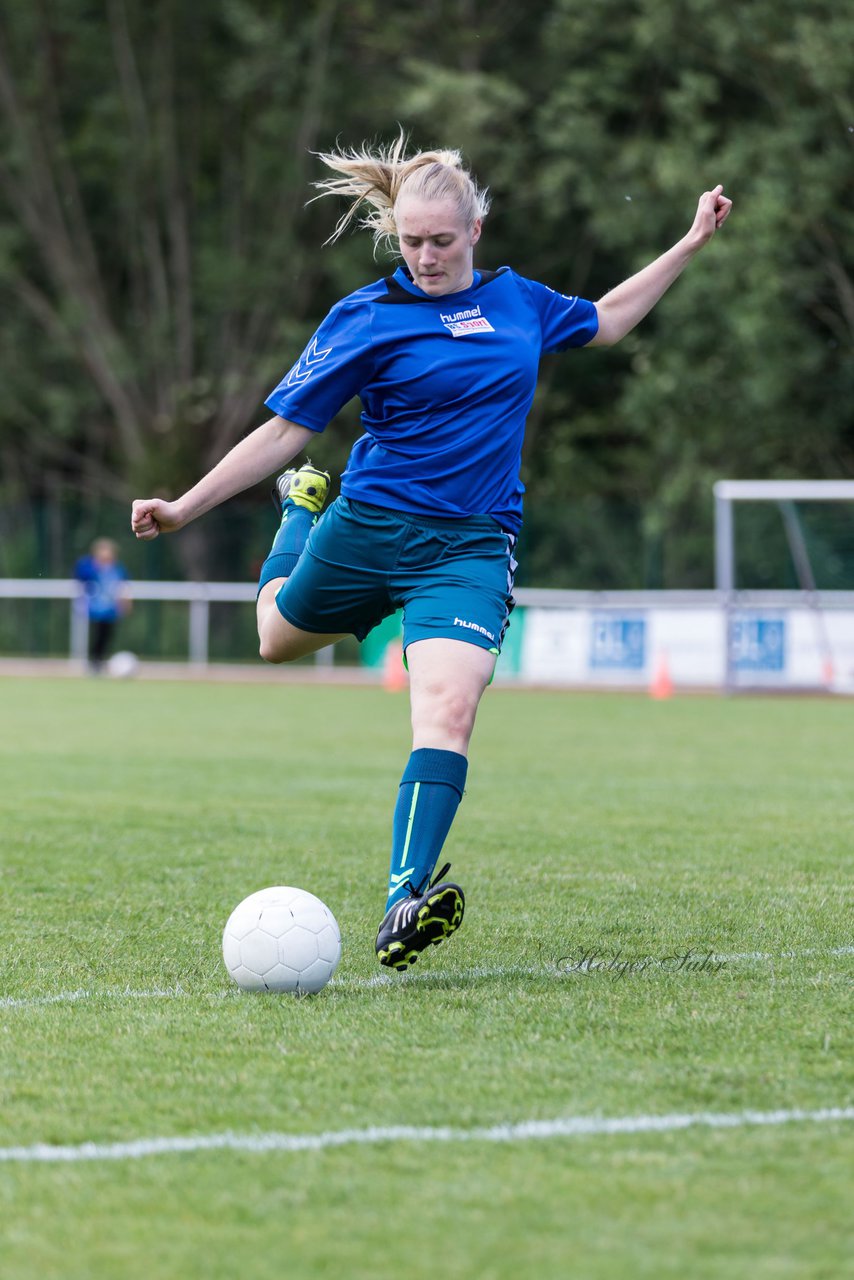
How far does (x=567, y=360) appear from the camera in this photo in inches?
1340

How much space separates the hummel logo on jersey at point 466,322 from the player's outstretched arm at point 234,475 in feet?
1.66

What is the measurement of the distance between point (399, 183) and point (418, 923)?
2149 millimetres

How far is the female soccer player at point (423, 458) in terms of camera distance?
198 inches

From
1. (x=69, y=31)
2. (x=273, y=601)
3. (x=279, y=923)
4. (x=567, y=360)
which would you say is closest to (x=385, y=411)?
(x=273, y=601)

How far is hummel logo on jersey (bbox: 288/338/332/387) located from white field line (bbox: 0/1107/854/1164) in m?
2.52

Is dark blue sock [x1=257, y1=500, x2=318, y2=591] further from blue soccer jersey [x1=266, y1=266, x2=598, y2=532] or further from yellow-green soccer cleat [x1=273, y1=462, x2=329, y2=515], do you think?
blue soccer jersey [x1=266, y1=266, x2=598, y2=532]

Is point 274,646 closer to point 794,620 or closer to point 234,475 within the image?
point 234,475

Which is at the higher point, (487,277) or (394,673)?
(487,277)

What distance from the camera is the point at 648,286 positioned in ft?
18.9

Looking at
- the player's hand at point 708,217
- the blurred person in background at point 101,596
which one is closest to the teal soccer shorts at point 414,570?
the player's hand at point 708,217

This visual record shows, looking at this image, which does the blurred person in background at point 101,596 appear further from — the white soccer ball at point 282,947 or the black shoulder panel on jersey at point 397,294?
the white soccer ball at point 282,947

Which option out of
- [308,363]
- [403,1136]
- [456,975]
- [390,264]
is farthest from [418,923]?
[390,264]

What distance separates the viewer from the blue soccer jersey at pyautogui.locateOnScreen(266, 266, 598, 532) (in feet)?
16.9

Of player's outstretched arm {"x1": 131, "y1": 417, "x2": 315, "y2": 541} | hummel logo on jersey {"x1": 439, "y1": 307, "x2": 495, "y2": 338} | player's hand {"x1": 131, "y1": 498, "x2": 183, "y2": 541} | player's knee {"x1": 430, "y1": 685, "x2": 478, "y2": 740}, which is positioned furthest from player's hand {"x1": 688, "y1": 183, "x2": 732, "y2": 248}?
player's hand {"x1": 131, "y1": 498, "x2": 183, "y2": 541}
